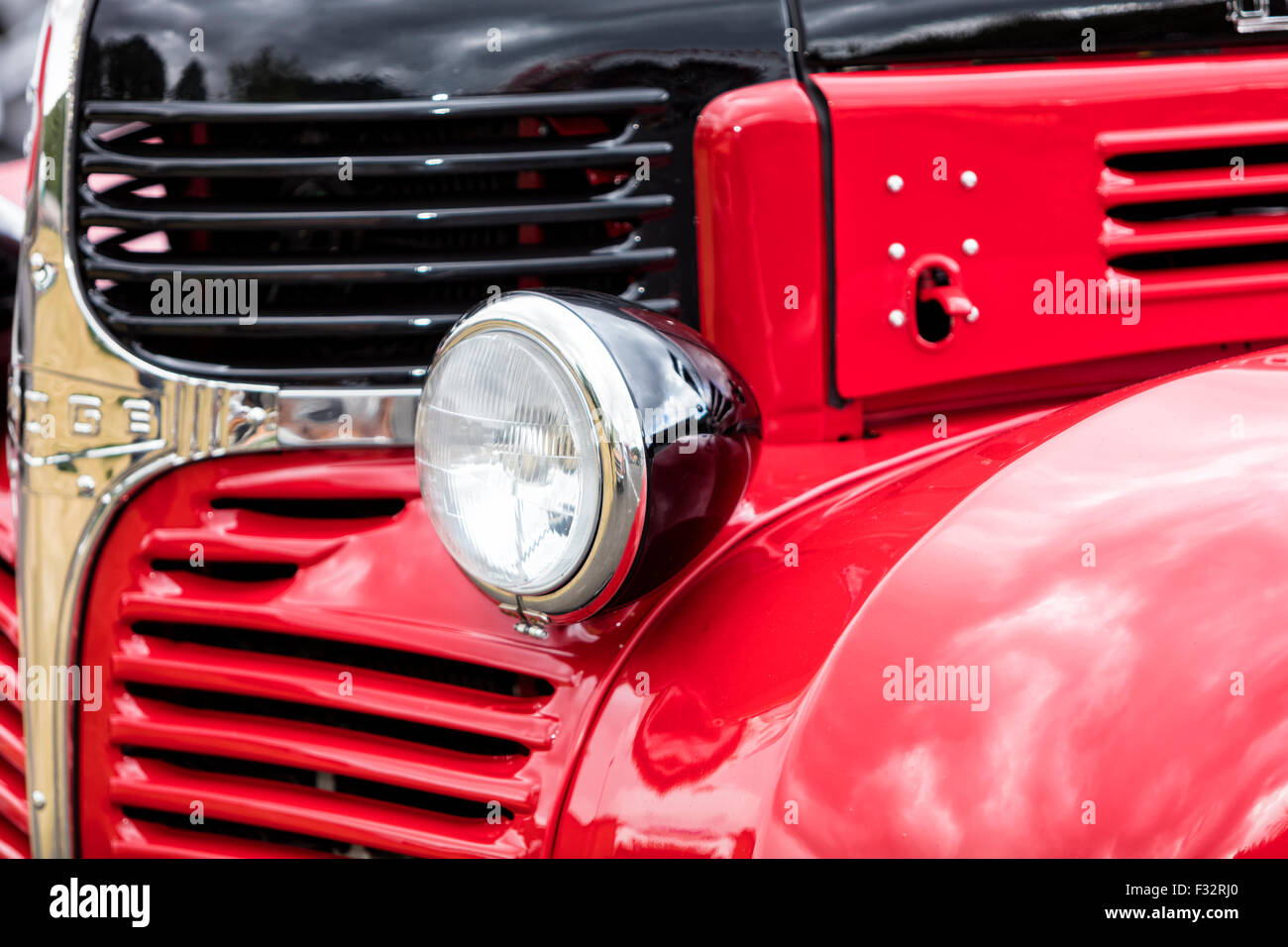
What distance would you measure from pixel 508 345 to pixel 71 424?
0.69 meters

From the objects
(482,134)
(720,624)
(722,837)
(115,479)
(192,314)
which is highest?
(482,134)

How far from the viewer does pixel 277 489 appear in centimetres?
148

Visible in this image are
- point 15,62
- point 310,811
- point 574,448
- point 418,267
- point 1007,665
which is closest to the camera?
point 1007,665

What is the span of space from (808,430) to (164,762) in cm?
89

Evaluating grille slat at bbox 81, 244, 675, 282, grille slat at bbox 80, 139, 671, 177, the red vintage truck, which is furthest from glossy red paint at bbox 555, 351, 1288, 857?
grille slat at bbox 80, 139, 671, 177

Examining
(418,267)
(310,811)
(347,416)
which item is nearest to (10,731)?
(310,811)

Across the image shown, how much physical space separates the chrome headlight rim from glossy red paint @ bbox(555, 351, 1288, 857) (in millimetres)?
125

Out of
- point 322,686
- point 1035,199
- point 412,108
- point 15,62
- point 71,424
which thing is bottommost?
point 322,686

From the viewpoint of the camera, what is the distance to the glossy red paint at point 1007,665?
0.94 metres

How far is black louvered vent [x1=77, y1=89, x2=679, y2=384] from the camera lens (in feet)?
4.71

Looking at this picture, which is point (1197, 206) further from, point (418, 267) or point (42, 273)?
point (42, 273)

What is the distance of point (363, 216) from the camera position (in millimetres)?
1437
